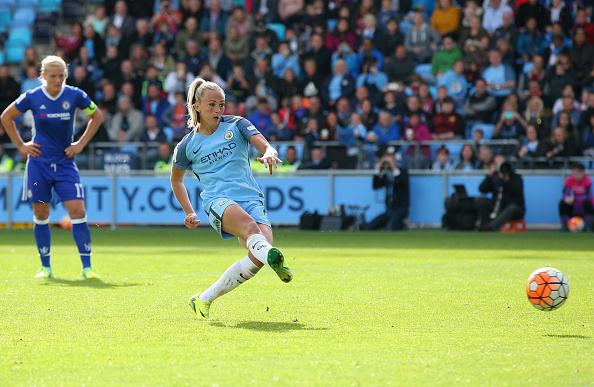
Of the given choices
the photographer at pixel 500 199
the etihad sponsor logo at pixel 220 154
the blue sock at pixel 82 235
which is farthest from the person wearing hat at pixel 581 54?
the etihad sponsor logo at pixel 220 154

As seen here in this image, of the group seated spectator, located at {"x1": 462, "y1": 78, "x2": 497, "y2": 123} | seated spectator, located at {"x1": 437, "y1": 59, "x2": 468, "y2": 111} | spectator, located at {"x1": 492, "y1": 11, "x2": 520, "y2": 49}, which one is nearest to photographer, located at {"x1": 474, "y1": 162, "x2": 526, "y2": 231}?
seated spectator, located at {"x1": 462, "y1": 78, "x2": 497, "y2": 123}

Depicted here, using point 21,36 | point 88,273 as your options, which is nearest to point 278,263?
point 88,273

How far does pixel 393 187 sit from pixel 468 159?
5.31 feet

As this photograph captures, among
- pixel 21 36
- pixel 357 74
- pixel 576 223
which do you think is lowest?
pixel 576 223

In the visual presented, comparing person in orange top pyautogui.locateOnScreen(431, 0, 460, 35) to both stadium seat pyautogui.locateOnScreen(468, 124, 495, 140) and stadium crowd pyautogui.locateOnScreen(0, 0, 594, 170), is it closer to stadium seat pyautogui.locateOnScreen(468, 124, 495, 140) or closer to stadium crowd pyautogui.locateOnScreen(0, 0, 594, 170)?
stadium crowd pyautogui.locateOnScreen(0, 0, 594, 170)

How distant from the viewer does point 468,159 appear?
59.0 ft

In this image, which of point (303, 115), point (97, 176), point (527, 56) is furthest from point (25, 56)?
point (527, 56)

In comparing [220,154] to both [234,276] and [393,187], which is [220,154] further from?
[393,187]

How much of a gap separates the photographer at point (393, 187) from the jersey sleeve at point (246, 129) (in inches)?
433

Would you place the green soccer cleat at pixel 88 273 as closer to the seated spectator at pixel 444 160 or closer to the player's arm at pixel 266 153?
the player's arm at pixel 266 153

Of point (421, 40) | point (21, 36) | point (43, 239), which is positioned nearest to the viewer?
point (43, 239)

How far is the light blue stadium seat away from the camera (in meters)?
26.6

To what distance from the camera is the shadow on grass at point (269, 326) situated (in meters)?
6.18

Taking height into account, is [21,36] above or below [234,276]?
above
